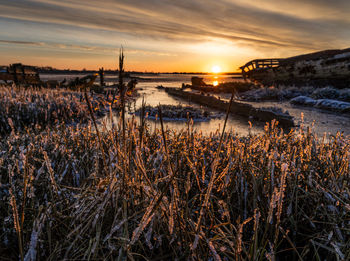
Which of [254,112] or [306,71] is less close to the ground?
[306,71]

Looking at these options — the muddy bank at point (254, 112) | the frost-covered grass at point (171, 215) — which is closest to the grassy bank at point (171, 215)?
the frost-covered grass at point (171, 215)

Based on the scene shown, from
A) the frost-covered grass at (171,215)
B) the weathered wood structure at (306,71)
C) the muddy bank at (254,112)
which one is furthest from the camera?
the weathered wood structure at (306,71)

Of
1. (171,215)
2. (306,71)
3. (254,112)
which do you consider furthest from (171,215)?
(306,71)

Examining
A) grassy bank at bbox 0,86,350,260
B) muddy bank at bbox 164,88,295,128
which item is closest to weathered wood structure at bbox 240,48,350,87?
muddy bank at bbox 164,88,295,128

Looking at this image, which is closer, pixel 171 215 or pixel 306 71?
pixel 171 215

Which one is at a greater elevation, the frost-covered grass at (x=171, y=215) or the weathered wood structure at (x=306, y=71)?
the weathered wood structure at (x=306, y=71)

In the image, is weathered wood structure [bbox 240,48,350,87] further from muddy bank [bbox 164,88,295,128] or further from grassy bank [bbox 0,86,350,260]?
grassy bank [bbox 0,86,350,260]

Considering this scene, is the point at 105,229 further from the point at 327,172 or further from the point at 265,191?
the point at 327,172

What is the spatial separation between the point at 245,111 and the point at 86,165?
7484 mm

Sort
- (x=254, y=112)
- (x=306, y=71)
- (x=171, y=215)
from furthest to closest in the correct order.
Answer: (x=306, y=71) → (x=254, y=112) → (x=171, y=215)

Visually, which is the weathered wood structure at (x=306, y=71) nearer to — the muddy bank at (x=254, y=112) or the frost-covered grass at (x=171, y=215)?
the muddy bank at (x=254, y=112)

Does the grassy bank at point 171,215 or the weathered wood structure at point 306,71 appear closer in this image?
the grassy bank at point 171,215

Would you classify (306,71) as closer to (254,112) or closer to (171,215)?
(254,112)

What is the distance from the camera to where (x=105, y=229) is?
1586 millimetres
